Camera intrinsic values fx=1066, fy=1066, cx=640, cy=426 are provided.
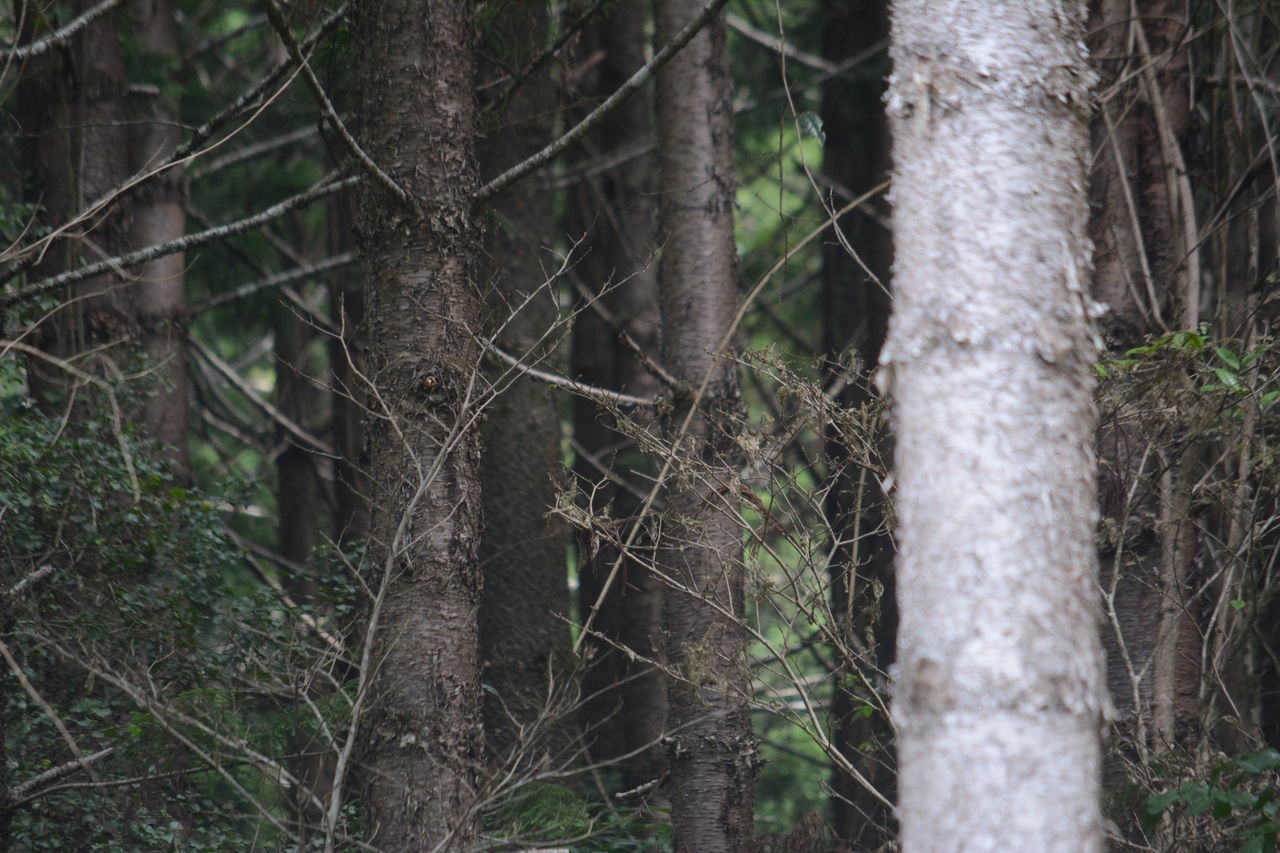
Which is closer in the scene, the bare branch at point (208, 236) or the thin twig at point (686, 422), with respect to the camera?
the thin twig at point (686, 422)

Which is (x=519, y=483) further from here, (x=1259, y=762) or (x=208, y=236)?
(x=1259, y=762)

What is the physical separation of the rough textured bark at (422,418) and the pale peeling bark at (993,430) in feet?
6.44

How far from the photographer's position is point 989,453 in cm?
208

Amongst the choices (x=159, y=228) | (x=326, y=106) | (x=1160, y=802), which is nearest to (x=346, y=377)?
(x=159, y=228)

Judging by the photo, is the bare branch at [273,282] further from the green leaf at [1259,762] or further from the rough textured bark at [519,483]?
the green leaf at [1259,762]

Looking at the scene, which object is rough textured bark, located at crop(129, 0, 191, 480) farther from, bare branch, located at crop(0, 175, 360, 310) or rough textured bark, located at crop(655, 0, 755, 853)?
rough textured bark, located at crop(655, 0, 755, 853)

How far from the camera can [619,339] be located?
908 centimetres

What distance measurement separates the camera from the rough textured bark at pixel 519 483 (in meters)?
7.07

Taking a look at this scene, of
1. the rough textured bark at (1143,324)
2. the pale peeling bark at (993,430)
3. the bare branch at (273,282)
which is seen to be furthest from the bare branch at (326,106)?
the bare branch at (273,282)

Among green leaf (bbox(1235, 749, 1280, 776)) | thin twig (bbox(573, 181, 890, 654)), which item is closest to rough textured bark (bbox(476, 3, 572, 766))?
thin twig (bbox(573, 181, 890, 654))

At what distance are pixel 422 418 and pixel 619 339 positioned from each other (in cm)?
496

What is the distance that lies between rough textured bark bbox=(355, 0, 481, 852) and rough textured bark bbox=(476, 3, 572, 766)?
2330 mm

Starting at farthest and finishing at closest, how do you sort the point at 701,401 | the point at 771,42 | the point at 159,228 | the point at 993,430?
the point at 771,42 → the point at 159,228 → the point at 701,401 → the point at 993,430

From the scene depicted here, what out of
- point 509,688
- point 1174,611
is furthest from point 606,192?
point 1174,611
